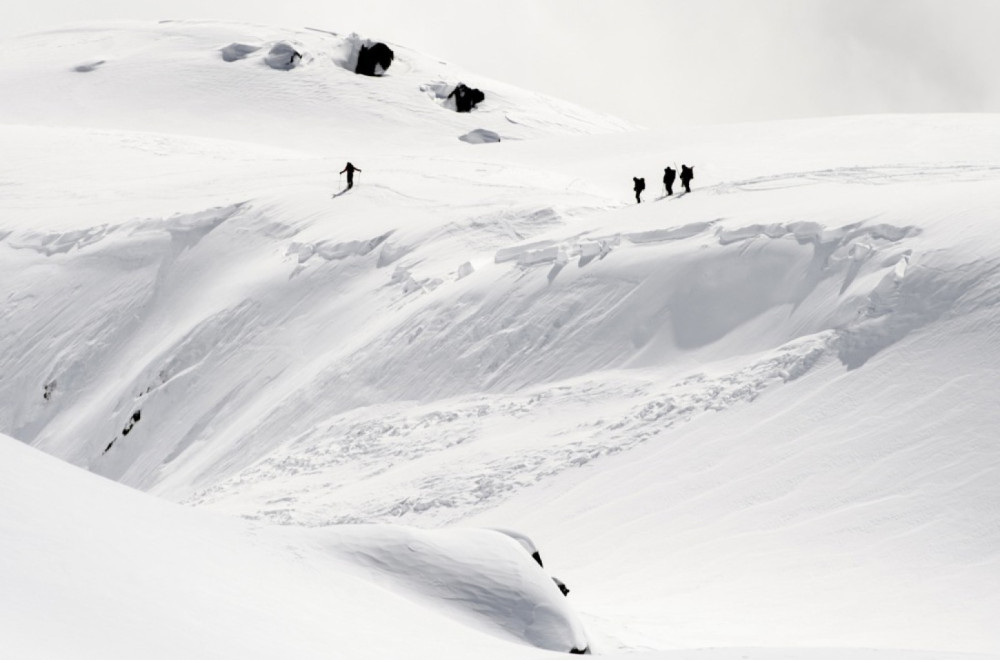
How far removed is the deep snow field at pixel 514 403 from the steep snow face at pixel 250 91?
18725 millimetres

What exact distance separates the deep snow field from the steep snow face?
18725mm

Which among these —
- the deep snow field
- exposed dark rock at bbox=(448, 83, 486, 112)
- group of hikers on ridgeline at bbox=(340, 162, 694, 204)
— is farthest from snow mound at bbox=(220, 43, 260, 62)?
group of hikers on ridgeline at bbox=(340, 162, 694, 204)

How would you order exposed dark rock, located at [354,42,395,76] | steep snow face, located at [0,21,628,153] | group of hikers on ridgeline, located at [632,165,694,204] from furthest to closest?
exposed dark rock, located at [354,42,395,76]
steep snow face, located at [0,21,628,153]
group of hikers on ridgeline, located at [632,165,694,204]

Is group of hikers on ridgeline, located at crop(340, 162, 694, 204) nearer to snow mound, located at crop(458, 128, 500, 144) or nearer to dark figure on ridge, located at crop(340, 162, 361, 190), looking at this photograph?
dark figure on ridge, located at crop(340, 162, 361, 190)

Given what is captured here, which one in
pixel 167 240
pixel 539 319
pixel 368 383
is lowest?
pixel 167 240

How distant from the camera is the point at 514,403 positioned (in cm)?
2358

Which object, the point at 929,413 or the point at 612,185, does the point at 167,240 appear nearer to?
the point at 612,185

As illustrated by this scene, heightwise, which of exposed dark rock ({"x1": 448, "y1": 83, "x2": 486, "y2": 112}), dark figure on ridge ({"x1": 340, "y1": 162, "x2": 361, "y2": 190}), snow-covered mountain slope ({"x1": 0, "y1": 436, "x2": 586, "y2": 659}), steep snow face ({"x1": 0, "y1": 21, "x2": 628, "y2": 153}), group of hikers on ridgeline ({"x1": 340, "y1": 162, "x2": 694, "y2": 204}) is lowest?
steep snow face ({"x1": 0, "y1": 21, "x2": 628, "y2": 153})

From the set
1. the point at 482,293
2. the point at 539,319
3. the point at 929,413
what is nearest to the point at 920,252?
the point at 929,413

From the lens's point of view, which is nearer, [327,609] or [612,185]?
[327,609]

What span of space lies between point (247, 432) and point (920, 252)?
13.3 metres

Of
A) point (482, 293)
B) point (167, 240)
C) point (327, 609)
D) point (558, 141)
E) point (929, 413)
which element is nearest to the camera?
point (327, 609)

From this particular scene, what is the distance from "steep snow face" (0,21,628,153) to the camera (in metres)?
64.1

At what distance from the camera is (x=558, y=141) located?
159ft
